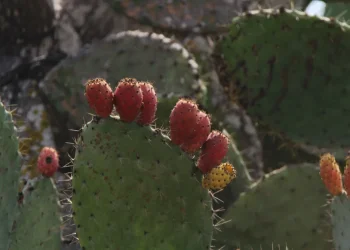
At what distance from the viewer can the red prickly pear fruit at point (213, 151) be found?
1.09 m

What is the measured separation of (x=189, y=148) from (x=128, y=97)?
0.18 meters

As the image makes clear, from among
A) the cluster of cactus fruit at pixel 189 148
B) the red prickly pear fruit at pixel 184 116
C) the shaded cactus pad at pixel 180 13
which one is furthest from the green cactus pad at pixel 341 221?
the shaded cactus pad at pixel 180 13

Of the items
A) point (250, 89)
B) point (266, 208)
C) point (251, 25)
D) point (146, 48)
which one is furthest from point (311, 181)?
point (146, 48)

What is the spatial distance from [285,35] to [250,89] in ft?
0.76

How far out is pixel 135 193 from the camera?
1115mm

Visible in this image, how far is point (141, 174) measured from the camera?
1113mm

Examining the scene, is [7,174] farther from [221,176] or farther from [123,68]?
[123,68]

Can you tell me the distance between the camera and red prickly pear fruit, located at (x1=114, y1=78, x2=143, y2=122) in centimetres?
102

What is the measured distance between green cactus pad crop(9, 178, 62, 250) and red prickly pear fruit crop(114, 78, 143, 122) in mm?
498

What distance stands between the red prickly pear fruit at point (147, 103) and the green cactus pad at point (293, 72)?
918mm

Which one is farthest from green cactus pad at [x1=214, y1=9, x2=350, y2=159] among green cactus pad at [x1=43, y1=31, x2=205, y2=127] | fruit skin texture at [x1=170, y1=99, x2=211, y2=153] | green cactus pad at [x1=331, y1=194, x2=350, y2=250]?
fruit skin texture at [x1=170, y1=99, x2=211, y2=153]

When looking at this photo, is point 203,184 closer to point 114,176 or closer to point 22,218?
point 114,176

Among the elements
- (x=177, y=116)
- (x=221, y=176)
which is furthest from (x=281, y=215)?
(x=177, y=116)

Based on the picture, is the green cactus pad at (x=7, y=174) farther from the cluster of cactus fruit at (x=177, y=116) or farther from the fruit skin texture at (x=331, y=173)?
the fruit skin texture at (x=331, y=173)
